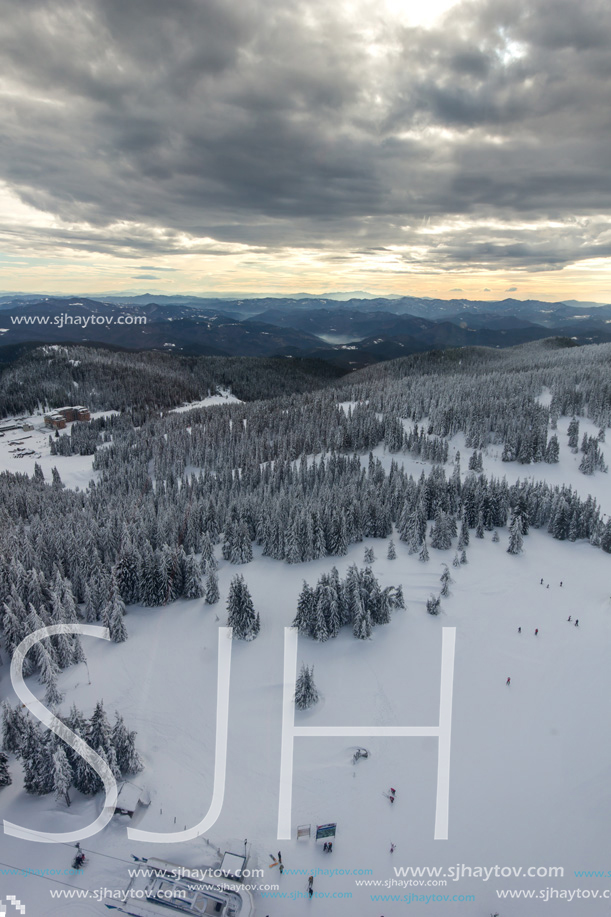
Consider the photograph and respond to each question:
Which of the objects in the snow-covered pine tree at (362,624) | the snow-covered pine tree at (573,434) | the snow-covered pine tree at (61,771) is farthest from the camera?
the snow-covered pine tree at (573,434)

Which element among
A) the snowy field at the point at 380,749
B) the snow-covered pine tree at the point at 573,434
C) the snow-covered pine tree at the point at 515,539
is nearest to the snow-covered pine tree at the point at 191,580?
the snowy field at the point at 380,749

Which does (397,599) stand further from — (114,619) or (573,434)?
(573,434)

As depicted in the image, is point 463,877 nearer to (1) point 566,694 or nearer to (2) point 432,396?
(1) point 566,694

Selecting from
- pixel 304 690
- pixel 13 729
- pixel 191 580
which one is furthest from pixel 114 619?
pixel 304 690

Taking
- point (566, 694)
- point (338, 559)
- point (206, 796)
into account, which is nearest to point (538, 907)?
point (566, 694)

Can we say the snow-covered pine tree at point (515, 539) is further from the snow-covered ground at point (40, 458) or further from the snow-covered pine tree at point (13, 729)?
the snow-covered ground at point (40, 458)

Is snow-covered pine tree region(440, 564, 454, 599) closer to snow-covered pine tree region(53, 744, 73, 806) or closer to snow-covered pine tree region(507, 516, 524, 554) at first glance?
snow-covered pine tree region(507, 516, 524, 554)

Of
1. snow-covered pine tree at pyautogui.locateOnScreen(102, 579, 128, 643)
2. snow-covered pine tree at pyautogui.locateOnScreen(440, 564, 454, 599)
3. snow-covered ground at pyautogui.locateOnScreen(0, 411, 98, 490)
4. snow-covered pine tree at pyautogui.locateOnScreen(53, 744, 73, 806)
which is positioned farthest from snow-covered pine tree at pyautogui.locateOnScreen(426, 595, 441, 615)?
snow-covered ground at pyautogui.locateOnScreen(0, 411, 98, 490)

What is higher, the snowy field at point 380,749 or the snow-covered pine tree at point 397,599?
the snow-covered pine tree at point 397,599
